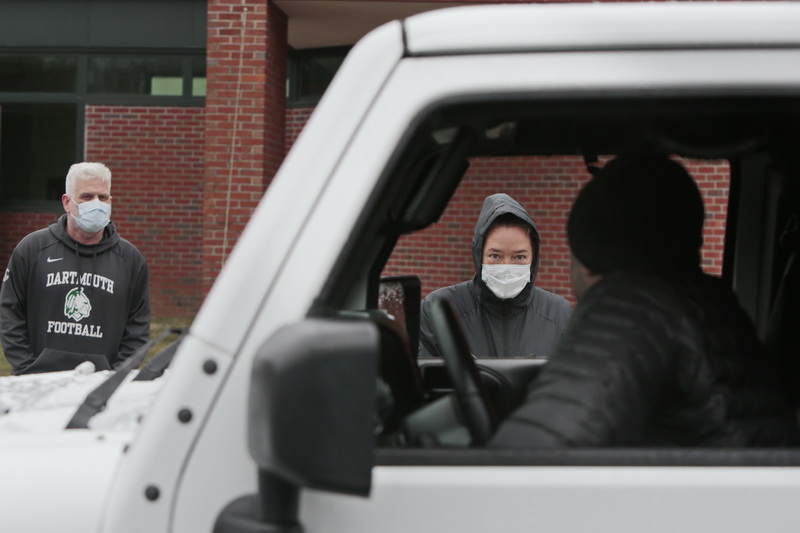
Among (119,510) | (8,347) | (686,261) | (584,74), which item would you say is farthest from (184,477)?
(8,347)

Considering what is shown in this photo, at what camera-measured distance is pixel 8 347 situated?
4.22 meters

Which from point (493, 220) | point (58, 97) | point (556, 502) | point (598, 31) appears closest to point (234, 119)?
point (58, 97)

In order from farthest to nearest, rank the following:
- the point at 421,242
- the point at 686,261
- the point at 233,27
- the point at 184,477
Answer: the point at 421,242 < the point at 233,27 < the point at 686,261 < the point at 184,477

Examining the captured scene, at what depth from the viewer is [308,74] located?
1148cm

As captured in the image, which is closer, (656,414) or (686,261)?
(656,414)

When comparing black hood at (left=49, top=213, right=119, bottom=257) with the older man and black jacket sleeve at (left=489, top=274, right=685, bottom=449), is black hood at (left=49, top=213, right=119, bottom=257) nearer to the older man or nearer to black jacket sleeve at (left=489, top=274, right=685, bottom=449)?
the older man

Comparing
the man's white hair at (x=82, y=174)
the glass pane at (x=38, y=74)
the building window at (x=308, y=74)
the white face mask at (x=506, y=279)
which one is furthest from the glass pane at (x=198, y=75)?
the white face mask at (x=506, y=279)

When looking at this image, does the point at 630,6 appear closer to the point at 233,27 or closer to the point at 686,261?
the point at 686,261

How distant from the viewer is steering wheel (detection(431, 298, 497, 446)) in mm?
1522

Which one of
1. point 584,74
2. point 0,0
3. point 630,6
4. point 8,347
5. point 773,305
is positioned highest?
point 0,0

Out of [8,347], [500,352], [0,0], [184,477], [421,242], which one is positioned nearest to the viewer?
[184,477]

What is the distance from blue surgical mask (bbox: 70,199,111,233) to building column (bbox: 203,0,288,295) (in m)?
4.57

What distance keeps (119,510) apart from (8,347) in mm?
3214

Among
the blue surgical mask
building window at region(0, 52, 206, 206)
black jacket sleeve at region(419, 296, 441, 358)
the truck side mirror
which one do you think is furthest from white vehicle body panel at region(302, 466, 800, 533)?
building window at region(0, 52, 206, 206)
